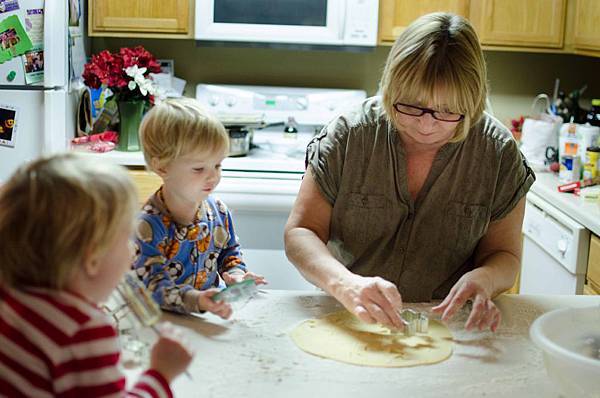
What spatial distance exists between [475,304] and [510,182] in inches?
16.7

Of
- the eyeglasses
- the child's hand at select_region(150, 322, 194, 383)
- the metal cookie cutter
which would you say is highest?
the eyeglasses

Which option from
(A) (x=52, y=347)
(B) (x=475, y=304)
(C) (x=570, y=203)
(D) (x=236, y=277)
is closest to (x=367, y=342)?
(B) (x=475, y=304)

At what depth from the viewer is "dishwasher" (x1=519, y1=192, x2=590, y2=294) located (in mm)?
2641

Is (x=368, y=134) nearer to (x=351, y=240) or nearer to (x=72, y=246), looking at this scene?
(x=351, y=240)

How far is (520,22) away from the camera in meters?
3.37

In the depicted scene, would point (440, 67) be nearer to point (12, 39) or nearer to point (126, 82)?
point (126, 82)

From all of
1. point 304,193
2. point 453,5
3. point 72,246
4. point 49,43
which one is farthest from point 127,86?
point 72,246

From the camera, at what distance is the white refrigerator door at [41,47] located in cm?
309

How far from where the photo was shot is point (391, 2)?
3.34m

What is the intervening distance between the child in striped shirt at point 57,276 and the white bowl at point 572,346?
0.62 meters

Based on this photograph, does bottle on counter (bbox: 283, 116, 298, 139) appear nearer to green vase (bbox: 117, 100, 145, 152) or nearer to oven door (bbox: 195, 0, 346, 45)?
oven door (bbox: 195, 0, 346, 45)

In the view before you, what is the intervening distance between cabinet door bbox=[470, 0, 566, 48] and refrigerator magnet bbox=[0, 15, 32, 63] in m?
1.68

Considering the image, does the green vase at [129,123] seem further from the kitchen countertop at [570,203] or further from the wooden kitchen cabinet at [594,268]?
the wooden kitchen cabinet at [594,268]

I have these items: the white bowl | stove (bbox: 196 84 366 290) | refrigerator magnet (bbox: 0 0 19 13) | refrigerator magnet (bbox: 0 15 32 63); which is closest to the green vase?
stove (bbox: 196 84 366 290)
